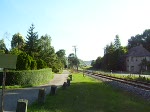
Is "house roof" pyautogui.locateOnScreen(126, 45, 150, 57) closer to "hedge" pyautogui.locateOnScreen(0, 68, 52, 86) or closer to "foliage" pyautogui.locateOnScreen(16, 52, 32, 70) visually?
"hedge" pyautogui.locateOnScreen(0, 68, 52, 86)

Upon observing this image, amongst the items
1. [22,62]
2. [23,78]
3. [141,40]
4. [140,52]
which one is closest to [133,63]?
[140,52]

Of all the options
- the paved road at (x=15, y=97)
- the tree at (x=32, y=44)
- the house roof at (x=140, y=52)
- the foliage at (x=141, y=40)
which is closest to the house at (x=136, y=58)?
the house roof at (x=140, y=52)

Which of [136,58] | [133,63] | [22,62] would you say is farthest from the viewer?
[136,58]

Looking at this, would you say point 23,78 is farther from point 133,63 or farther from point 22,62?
point 133,63

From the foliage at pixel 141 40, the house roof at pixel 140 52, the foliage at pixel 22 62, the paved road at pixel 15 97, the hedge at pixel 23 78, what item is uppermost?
the foliage at pixel 141 40

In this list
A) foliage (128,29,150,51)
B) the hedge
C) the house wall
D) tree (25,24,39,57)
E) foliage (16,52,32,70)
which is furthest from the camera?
foliage (128,29,150,51)

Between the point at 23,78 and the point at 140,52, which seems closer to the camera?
the point at 23,78

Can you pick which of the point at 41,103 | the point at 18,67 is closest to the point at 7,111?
the point at 41,103

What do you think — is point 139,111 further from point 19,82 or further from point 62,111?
point 19,82

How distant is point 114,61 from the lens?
105312mm

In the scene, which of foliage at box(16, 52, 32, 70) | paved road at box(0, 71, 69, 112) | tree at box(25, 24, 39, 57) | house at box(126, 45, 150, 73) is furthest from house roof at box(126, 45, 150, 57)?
paved road at box(0, 71, 69, 112)

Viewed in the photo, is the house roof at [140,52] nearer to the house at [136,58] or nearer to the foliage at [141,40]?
the house at [136,58]

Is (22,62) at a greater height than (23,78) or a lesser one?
greater

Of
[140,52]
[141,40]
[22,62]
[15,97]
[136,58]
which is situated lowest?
[15,97]
